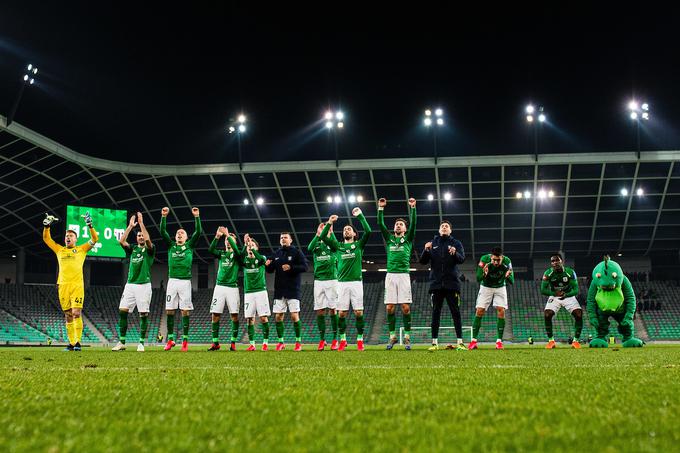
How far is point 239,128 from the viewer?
3362 centimetres

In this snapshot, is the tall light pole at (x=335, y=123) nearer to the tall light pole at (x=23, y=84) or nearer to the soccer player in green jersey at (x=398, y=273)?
the tall light pole at (x=23, y=84)

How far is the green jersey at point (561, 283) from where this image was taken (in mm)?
13906

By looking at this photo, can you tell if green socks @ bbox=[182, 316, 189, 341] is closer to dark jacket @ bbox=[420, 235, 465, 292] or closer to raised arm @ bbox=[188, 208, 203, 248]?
raised arm @ bbox=[188, 208, 203, 248]

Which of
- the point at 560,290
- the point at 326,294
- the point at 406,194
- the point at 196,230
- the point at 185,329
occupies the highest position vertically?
the point at 406,194

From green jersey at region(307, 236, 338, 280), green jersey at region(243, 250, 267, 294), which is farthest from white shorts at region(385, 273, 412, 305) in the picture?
green jersey at region(243, 250, 267, 294)

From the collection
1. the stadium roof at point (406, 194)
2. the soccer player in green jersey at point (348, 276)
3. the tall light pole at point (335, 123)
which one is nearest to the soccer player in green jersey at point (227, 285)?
the soccer player in green jersey at point (348, 276)

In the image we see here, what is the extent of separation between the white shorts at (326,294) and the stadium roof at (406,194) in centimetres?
2318

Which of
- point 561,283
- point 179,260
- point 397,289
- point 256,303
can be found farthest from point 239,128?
point 561,283

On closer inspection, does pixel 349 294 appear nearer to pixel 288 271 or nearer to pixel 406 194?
pixel 288 271

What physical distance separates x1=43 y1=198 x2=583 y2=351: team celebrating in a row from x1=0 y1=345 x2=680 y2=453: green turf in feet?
24.8

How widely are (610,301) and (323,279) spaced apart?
20.8 feet

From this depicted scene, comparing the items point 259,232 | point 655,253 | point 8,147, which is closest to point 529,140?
point 655,253

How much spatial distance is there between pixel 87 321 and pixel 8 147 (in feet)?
50.0

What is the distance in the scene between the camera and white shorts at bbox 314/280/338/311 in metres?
13.4
